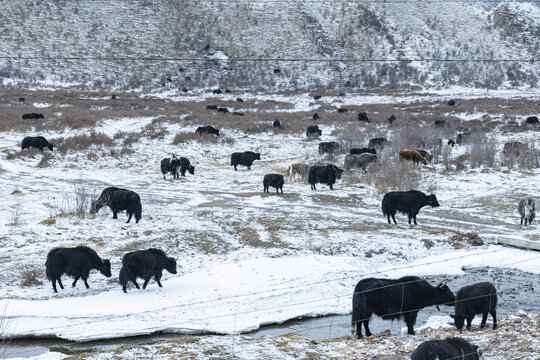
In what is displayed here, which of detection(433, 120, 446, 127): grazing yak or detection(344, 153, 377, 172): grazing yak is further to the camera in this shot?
detection(433, 120, 446, 127): grazing yak

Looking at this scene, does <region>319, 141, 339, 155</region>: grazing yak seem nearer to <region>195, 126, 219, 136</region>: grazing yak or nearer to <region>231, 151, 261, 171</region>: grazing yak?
<region>231, 151, 261, 171</region>: grazing yak

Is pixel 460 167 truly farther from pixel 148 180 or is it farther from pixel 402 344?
pixel 402 344

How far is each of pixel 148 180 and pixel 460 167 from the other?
47.5ft

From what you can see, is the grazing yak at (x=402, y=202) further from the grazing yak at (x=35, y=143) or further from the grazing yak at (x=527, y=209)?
the grazing yak at (x=35, y=143)

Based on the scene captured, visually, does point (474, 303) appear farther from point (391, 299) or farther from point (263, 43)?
point (263, 43)

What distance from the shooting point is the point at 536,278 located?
1230cm

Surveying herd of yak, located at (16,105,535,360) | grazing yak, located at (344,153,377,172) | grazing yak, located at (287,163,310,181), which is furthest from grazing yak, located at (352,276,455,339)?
grazing yak, located at (344,153,377,172)

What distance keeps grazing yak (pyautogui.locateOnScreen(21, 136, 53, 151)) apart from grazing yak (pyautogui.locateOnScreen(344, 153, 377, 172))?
51.2 feet

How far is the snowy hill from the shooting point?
227 feet

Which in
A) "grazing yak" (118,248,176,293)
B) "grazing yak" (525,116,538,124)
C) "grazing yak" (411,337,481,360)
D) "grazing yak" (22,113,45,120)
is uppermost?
Result: "grazing yak" (525,116,538,124)

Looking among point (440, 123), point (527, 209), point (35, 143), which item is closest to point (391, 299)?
point (527, 209)

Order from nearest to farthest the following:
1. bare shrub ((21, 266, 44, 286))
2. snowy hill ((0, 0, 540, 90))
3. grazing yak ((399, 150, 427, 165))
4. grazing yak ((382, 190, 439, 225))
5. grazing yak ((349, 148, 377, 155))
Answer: bare shrub ((21, 266, 44, 286)), grazing yak ((382, 190, 439, 225)), grazing yak ((399, 150, 427, 165)), grazing yak ((349, 148, 377, 155)), snowy hill ((0, 0, 540, 90))

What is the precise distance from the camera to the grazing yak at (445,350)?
6.15 metres

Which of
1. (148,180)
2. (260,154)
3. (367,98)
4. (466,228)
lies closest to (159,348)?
(466,228)
